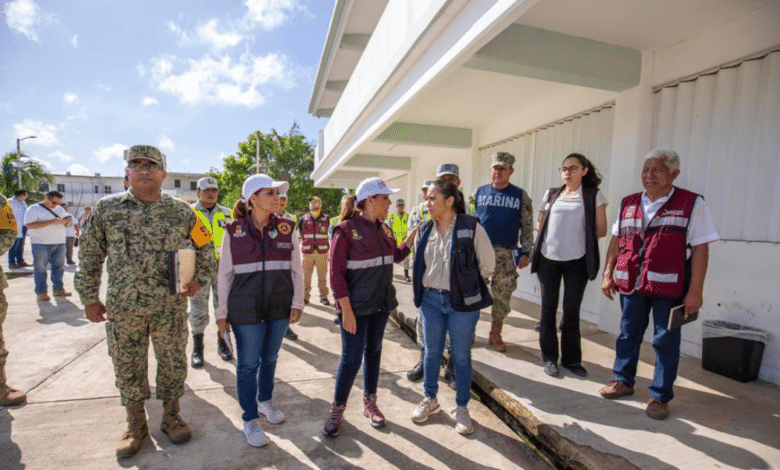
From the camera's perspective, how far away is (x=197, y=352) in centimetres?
394

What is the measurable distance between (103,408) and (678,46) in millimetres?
6483

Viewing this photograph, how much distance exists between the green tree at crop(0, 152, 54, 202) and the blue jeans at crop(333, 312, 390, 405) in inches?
1165

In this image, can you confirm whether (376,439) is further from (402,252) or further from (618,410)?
(618,410)

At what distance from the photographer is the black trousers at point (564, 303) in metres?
3.47

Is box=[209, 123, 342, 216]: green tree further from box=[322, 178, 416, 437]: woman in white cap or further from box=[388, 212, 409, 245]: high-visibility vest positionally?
box=[322, 178, 416, 437]: woman in white cap

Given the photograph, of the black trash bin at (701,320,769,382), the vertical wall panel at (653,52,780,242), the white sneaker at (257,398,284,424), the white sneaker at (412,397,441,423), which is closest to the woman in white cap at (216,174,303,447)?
the white sneaker at (257,398,284,424)

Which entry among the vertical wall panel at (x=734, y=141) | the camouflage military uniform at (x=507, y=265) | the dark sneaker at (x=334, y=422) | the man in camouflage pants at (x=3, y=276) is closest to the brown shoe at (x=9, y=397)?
the man in camouflage pants at (x=3, y=276)

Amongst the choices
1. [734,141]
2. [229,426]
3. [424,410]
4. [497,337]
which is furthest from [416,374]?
[734,141]

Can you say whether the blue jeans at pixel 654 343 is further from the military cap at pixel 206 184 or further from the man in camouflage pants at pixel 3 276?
the man in camouflage pants at pixel 3 276

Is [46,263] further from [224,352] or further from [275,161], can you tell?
[275,161]

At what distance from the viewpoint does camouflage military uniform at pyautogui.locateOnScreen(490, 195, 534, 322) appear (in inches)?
157

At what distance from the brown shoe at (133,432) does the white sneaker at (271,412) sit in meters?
0.76

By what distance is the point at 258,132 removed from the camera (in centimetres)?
3428

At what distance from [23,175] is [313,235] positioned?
30.1 meters
